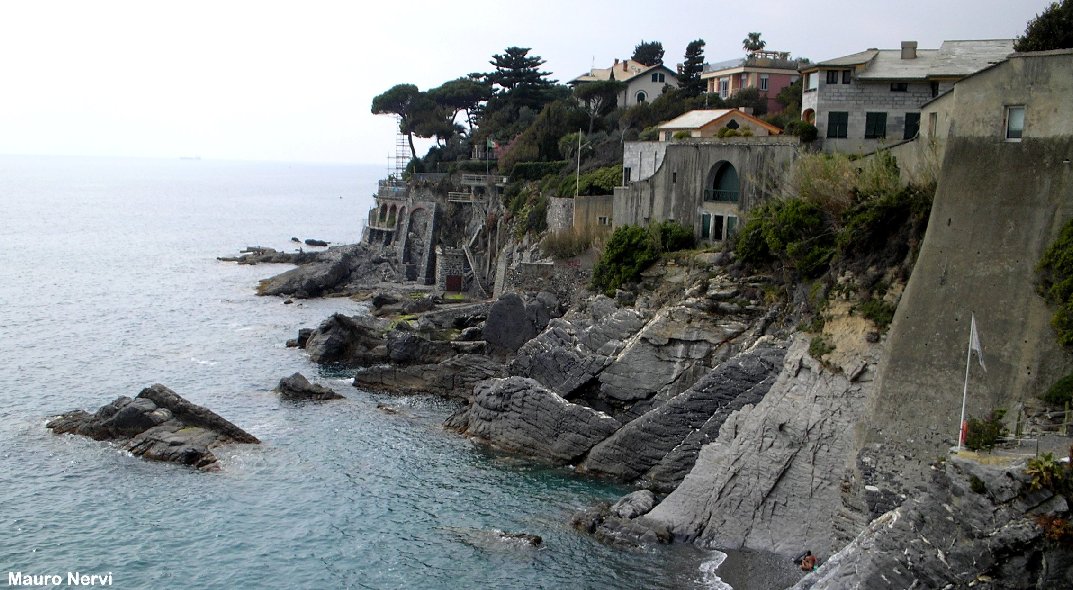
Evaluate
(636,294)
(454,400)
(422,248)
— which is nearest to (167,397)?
(454,400)

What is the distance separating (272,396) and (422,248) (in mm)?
31066

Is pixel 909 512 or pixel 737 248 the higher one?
pixel 737 248

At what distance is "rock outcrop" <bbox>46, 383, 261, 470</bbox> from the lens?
108ft

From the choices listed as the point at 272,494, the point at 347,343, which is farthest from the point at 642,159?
the point at 272,494

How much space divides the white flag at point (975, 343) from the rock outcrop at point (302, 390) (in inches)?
1014

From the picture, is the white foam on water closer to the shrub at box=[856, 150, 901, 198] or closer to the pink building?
the shrub at box=[856, 150, 901, 198]

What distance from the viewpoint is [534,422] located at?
111 ft

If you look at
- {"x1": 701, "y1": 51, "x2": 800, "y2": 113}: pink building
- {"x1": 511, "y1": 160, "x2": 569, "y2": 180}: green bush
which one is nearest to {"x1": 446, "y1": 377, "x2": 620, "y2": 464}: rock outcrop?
{"x1": 511, "y1": 160, "x2": 569, "y2": 180}: green bush

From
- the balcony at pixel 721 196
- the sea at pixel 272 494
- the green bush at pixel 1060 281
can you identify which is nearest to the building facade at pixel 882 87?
the balcony at pixel 721 196

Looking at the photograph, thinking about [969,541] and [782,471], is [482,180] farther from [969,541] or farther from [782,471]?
[969,541]

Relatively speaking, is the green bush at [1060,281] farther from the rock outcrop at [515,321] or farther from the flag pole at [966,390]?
the rock outcrop at [515,321]

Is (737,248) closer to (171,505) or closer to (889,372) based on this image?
(889,372)

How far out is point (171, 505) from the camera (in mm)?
29312

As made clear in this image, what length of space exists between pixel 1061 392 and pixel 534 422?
666 inches
